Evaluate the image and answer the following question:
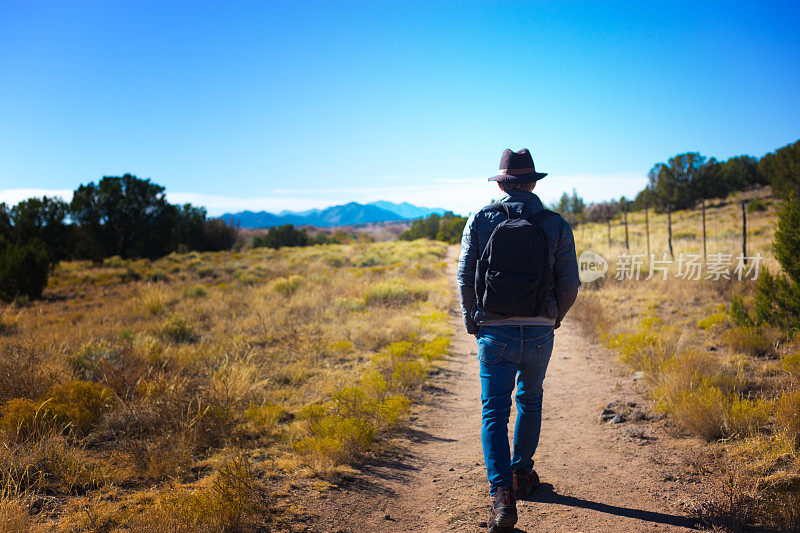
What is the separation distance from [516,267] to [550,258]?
285 mm

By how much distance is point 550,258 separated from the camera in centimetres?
272

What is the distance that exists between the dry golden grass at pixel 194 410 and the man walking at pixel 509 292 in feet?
5.45

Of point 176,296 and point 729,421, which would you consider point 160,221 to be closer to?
point 176,296

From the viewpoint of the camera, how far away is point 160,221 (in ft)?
123

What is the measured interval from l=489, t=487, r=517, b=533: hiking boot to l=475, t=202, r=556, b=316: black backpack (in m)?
1.13

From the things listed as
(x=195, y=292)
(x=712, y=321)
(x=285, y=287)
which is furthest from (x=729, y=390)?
(x=195, y=292)

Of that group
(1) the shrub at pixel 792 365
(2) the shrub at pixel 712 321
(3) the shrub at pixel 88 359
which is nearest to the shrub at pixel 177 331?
(3) the shrub at pixel 88 359

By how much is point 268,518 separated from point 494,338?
2025 millimetres

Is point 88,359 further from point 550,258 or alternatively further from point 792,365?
point 792,365

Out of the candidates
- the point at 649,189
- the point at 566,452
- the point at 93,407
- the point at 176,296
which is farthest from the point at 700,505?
the point at 649,189

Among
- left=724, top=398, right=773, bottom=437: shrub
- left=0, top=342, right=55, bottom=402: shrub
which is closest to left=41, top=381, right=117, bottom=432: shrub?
left=0, top=342, right=55, bottom=402: shrub

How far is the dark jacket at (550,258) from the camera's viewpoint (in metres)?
2.74

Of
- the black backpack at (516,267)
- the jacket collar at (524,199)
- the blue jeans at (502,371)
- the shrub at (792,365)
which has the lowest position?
the shrub at (792,365)

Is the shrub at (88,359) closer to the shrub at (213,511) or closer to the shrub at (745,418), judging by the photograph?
the shrub at (213,511)
